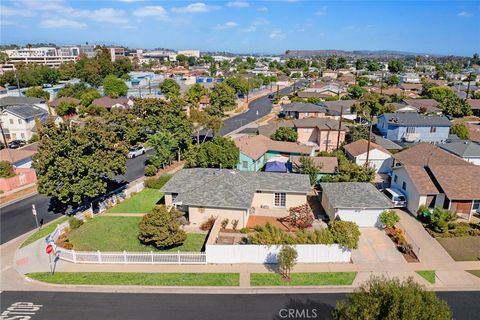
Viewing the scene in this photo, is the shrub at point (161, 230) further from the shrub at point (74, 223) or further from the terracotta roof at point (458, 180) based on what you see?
the terracotta roof at point (458, 180)

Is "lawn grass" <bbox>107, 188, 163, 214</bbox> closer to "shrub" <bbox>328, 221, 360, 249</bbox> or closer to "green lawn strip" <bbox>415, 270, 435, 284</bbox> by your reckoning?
"shrub" <bbox>328, 221, 360, 249</bbox>

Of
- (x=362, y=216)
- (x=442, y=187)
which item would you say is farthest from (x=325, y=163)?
(x=442, y=187)

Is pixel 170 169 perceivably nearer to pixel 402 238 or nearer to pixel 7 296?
pixel 7 296

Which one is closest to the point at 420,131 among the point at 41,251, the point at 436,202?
the point at 436,202

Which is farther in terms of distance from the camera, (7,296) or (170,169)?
(170,169)

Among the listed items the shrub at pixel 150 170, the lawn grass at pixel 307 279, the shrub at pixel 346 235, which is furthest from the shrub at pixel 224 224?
the shrub at pixel 150 170

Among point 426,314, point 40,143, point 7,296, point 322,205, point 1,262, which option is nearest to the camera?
point 426,314

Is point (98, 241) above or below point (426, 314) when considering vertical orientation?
below

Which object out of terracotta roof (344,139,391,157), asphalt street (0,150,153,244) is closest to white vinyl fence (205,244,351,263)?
asphalt street (0,150,153,244)
